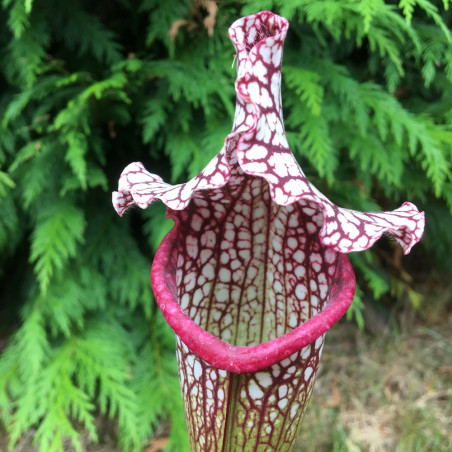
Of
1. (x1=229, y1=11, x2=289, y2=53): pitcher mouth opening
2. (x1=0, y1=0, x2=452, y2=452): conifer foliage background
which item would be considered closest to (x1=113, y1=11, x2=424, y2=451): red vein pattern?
(x1=229, y1=11, x2=289, y2=53): pitcher mouth opening

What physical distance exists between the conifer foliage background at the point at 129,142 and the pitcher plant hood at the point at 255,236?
0.61 m

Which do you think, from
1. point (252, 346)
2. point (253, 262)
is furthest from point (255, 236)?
point (252, 346)

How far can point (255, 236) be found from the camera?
83 cm

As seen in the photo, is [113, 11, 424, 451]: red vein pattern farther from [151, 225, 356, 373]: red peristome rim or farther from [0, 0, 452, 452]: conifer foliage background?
[0, 0, 452, 452]: conifer foliage background

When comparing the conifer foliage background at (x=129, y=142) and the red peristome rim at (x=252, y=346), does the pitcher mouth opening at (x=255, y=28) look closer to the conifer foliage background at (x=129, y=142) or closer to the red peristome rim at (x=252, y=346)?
the red peristome rim at (x=252, y=346)

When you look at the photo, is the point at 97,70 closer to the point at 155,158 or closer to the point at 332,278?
the point at 155,158

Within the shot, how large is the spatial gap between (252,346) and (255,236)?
0.23m

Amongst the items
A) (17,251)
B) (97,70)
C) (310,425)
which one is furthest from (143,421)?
(97,70)

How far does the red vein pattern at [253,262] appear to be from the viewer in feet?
2.03

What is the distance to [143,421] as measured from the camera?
1484 mm

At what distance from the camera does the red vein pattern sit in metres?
0.62

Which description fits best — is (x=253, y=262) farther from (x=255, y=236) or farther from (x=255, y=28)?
(x=255, y=28)

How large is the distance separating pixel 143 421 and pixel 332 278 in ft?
3.25

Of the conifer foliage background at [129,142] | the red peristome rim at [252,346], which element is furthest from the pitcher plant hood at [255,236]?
the conifer foliage background at [129,142]
